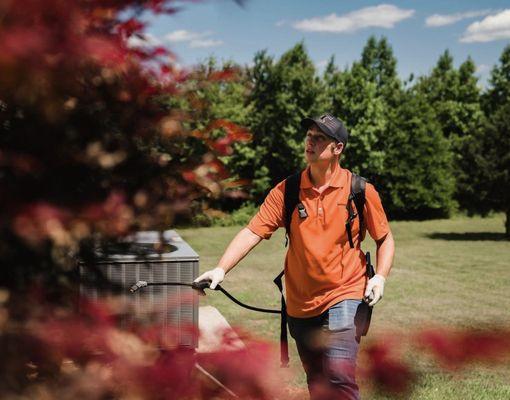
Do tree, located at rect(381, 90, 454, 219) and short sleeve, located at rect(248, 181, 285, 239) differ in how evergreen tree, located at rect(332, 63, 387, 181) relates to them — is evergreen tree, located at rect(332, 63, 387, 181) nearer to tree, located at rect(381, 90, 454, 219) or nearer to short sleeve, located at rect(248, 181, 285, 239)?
tree, located at rect(381, 90, 454, 219)

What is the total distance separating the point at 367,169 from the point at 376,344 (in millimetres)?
35754

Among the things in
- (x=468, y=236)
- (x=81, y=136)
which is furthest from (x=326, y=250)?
(x=468, y=236)

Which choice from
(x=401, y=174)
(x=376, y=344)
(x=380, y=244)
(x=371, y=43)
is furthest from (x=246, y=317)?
(x=371, y=43)

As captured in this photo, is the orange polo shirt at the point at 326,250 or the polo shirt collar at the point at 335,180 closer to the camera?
the orange polo shirt at the point at 326,250

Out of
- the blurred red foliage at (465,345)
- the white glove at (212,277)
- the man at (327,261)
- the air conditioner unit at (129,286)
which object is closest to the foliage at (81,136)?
the air conditioner unit at (129,286)

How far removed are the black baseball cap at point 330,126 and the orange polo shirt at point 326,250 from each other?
0.21 meters

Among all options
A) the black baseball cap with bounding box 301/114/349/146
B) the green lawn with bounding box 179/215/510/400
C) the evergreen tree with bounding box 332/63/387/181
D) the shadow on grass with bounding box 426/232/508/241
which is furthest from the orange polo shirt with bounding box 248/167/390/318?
the evergreen tree with bounding box 332/63/387/181

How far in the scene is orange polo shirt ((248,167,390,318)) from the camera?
11.6ft

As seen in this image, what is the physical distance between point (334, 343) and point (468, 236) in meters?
22.1

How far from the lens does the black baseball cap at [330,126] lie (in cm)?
358

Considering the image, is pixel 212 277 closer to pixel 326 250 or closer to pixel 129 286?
pixel 326 250

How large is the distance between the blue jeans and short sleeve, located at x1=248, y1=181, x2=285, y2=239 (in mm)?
558

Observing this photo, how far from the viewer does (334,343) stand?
3.47m

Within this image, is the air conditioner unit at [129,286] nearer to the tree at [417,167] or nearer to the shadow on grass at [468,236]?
the shadow on grass at [468,236]
